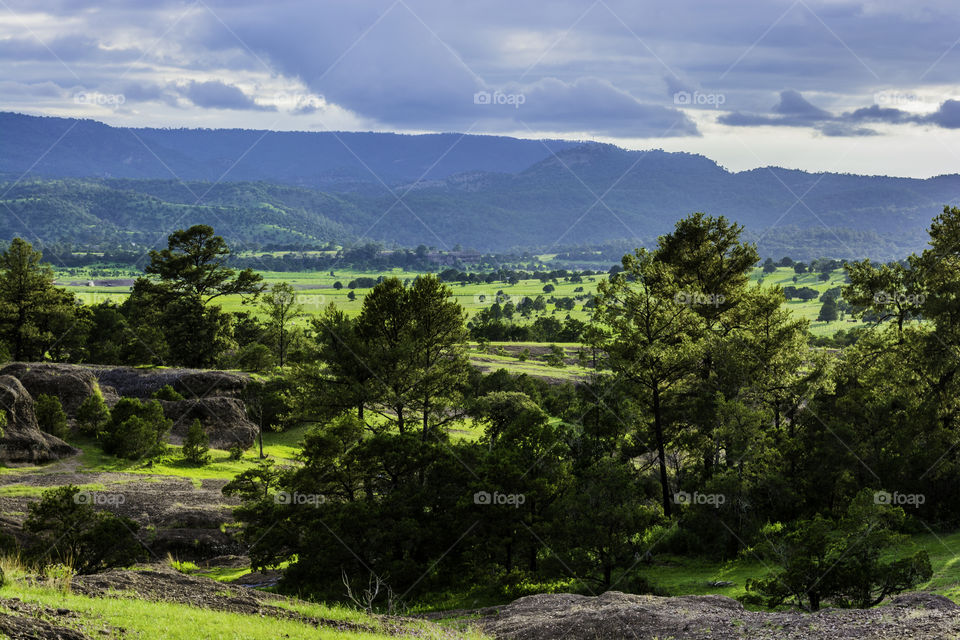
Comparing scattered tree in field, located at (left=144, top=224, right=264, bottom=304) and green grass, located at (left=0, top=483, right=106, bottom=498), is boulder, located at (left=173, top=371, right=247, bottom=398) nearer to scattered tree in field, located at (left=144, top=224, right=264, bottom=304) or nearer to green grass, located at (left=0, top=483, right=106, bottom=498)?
scattered tree in field, located at (left=144, top=224, right=264, bottom=304)

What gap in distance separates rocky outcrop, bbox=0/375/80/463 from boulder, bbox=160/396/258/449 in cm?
934

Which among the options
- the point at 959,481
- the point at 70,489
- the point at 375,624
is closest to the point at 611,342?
the point at 959,481

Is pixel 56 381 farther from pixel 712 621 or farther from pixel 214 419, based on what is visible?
pixel 712 621

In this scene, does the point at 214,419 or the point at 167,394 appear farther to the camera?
the point at 167,394

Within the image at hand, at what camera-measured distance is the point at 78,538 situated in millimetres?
26062

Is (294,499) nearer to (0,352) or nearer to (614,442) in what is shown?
(614,442)

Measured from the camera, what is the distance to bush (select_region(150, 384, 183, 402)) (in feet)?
181

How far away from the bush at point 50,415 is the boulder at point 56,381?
414cm

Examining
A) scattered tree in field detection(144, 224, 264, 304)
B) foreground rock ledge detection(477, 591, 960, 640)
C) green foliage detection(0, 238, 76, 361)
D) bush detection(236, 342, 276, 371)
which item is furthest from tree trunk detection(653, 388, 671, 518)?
green foliage detection(0, 238, 76, 361)

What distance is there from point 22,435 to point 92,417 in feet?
20.9

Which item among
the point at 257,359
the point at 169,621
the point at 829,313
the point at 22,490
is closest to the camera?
the point at 169,621

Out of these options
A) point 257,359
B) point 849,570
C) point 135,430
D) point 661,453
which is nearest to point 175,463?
point 135,430

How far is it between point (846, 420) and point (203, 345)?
58437 mm

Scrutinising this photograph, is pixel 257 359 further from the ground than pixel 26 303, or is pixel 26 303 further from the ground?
pixel 26 303
